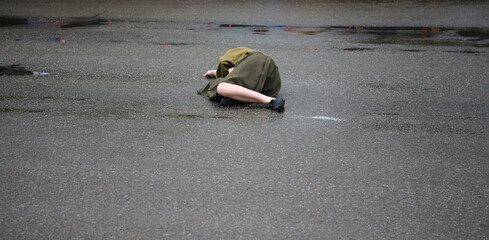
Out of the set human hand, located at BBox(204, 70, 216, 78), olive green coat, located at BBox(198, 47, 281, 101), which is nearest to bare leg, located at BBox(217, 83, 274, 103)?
olive green coat, located at BBox(198, 47, 281, 101)

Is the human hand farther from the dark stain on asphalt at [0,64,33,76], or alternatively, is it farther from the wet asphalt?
the dark stain on asphalt at [0,64,33,76]

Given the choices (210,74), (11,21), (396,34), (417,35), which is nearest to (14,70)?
(210,74)

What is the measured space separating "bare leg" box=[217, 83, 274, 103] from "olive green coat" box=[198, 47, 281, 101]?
107 mm

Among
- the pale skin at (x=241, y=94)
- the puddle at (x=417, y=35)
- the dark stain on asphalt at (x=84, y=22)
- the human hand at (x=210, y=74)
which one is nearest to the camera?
the pale skin at (x=241, y=94)

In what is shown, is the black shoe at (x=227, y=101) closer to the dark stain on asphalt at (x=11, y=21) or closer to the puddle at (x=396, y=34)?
the puddle at (x=396, y=34)

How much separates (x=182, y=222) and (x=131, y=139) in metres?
1.52

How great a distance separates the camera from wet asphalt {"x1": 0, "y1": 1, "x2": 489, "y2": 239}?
3.08m

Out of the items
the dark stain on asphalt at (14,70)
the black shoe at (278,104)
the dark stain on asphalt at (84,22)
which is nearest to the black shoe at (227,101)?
the black shoe at (278,104)

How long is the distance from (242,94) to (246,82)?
202 millimetres

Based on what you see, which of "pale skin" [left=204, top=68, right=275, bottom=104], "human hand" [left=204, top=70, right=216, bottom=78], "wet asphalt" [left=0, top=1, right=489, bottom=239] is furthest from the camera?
"human hand" [left=204, top=70, right=216, bottom=78]

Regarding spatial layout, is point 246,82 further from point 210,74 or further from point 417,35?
point 417,35

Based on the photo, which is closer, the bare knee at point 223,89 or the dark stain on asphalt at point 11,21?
the bare knee at point 223,89

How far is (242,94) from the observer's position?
201 inches

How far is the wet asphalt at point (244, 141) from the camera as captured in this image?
A: 3.08 meters
